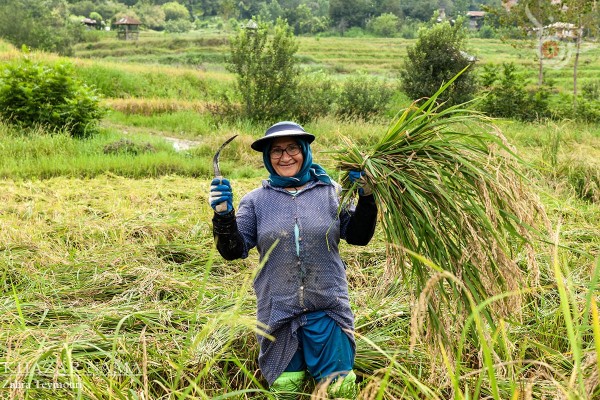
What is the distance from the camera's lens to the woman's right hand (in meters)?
1.83

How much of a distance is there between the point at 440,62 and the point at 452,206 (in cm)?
1115

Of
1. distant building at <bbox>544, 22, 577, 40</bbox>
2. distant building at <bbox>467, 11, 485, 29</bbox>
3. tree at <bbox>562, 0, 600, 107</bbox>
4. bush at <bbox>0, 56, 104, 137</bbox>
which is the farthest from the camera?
distant building at <bbox>467, 11, 485, 29</bbox>

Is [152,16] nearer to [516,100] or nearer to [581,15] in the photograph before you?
[516,100]

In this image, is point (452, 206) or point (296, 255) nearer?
point (452, 206)

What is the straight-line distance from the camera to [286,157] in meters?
1.99

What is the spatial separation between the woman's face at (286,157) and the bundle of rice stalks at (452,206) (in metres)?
0.24

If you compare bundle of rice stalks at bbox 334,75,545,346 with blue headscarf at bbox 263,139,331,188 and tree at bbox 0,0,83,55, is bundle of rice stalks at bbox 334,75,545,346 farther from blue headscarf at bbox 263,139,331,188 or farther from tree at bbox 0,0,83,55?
tree at bbox 0,0,83,55

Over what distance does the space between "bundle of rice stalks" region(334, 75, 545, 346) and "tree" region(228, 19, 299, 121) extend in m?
8.91

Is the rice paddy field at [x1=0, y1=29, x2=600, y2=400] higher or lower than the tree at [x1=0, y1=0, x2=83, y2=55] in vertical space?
lower

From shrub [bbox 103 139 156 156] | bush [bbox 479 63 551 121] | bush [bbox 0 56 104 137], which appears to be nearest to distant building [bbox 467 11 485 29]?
bush [bbox 479 63 551 121]

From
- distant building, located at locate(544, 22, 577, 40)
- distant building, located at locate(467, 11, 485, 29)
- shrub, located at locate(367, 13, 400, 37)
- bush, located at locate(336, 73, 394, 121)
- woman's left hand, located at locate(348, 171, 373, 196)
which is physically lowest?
bush, located at locate(336, 73, 394, 121)

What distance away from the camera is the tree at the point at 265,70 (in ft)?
34.1

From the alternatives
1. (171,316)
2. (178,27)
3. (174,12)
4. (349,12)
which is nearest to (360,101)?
(171,316)

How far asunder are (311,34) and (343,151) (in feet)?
199
